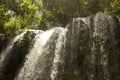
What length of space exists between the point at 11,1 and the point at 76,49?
14.1m

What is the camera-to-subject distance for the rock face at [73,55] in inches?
373

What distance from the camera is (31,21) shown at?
2223 centimetres

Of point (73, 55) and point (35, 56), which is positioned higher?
point (73, 55)

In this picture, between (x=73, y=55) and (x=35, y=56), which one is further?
(x=35, y=56)

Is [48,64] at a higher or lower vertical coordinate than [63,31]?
lower

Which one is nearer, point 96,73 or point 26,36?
point 96,73

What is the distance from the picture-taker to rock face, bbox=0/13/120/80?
31.1 feet

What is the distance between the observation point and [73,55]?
10070 mm

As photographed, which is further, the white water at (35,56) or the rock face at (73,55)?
the white water at (35,56)

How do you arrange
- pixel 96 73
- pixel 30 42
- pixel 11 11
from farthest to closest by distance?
pixel 11 11, pixel 30 42, pixel 96 73

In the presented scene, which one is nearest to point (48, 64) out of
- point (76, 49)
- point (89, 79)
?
point (76, 49)

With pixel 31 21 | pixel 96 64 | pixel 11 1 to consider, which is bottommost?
pixel 31 21

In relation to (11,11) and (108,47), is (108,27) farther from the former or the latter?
(11,11)

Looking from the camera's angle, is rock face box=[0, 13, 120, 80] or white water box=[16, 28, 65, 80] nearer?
rock face box=[0, 13, 120, 80]
